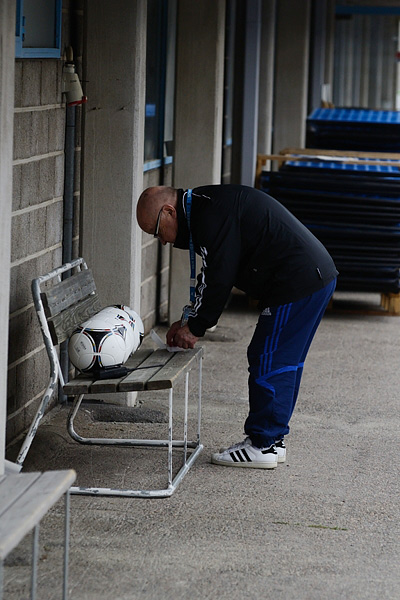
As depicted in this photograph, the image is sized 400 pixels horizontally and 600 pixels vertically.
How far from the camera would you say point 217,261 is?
5.14 metres

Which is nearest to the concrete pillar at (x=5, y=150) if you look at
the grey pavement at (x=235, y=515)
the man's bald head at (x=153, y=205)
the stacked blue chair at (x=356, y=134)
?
the grey pavement at (x=235, y=515)

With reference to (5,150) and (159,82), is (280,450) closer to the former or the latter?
(5,150)

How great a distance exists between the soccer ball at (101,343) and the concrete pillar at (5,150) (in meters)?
0.93

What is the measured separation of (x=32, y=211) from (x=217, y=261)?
1253 mm

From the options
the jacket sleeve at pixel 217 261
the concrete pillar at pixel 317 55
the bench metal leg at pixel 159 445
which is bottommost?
the bench metal leg at pixel 159 445

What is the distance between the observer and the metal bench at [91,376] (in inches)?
194

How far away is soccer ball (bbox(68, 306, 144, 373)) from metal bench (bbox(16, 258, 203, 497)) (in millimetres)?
69

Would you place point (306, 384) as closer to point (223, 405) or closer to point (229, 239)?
point (223, 405)

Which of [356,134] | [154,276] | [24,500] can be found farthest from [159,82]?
[24,500]

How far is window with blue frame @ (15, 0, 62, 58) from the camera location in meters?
5.46

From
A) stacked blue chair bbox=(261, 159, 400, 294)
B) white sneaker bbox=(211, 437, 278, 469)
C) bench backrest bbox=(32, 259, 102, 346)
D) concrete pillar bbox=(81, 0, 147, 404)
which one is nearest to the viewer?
bench backrest bbox=(32, 259, 102, 346)

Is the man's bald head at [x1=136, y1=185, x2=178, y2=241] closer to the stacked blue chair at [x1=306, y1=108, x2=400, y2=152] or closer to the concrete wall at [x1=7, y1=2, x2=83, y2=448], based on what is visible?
the concrete wall at [x1=7, y1=2, x2=83, y2=448]

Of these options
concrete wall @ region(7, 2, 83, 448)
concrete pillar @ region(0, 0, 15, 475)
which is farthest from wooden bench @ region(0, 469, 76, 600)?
concrete wall @ region(7, 2, 83, 448)

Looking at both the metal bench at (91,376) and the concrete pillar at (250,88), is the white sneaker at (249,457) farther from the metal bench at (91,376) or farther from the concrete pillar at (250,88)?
the concrete pillar at (250,88)
